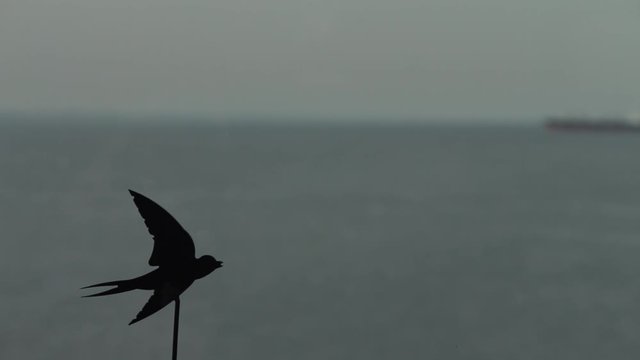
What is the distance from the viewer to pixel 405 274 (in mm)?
5277

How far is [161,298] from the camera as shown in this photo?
0.81 metres

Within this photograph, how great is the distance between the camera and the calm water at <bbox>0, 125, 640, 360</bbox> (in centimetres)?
401

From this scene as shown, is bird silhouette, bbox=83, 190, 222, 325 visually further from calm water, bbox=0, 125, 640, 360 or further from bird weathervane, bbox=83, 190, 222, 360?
calm water, bbox=0, 125, 640, 360

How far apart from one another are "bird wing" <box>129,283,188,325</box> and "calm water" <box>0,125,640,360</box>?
282cm

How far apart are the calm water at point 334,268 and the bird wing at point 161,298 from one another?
111 inches

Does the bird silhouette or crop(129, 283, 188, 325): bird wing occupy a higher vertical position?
the bird silhouette

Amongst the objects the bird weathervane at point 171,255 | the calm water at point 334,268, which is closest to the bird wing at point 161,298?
the bird weathervane at point 171,255

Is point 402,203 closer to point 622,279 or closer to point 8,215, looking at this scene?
point 622,279

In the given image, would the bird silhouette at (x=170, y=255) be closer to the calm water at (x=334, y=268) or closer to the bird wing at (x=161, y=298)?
the bird wing at (x=161, y=298)

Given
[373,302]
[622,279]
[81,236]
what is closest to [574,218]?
[622,279]

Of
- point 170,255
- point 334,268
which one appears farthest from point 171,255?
point 334,268

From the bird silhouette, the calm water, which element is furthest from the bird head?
the calm water

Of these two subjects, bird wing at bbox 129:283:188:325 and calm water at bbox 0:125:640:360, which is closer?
bird wing at bbox 129:283:188:325

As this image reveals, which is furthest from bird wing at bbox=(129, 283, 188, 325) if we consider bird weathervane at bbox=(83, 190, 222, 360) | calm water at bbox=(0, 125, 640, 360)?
calm water at bbox=(0, 125, 640, 360)
